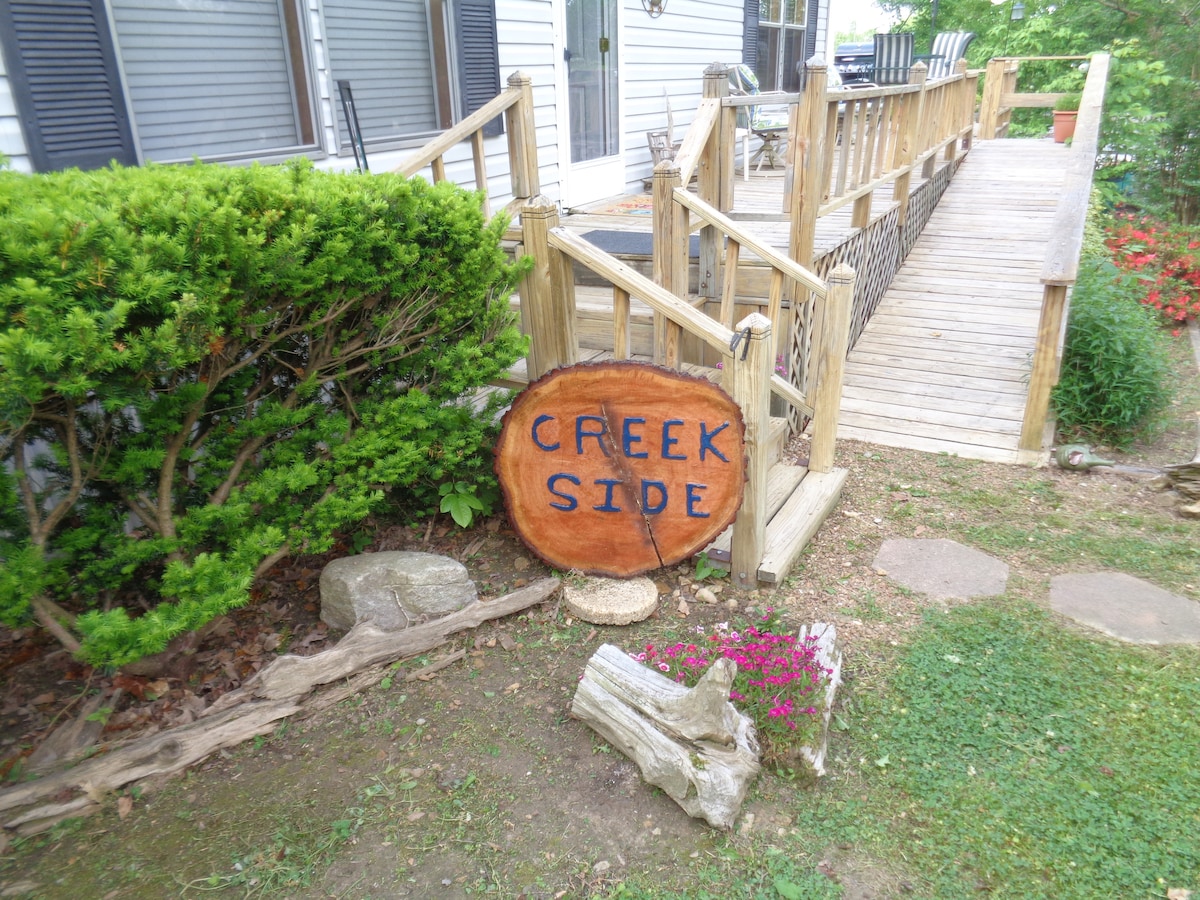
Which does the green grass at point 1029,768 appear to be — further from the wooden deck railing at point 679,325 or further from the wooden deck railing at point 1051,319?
the wooden deck railing at point 1051,319

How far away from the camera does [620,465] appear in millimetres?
3164

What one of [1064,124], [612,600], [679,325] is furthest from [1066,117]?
[612,600]

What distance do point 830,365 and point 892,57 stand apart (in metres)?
10.5

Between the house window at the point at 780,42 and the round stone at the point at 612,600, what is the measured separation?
9854 mm

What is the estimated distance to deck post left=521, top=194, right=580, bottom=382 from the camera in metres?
3.20

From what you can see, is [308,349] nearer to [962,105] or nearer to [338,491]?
[338,491]

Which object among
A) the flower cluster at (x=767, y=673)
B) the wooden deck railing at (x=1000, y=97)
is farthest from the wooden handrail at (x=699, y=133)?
the wooden deck railing at (x=1000, y=97)

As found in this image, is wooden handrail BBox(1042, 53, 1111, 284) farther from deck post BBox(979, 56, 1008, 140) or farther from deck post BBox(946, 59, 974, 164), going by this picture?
deck post BBox(979, 56, 1008, 140)

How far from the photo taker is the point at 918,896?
2.07 m

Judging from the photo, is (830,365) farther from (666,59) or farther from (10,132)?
(666,59)

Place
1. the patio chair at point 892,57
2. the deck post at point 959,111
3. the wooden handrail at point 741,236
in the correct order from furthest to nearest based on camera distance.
A: the patio chair at point 892,57 < the deck post at point 959,111 < the wooden handrail at point 741,236

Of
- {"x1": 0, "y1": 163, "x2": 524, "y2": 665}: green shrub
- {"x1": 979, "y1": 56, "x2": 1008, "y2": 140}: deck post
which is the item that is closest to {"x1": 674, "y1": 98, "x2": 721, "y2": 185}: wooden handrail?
{"x1": 0, "y1": 163, "x2": 524, "y2": 665}: green shrub

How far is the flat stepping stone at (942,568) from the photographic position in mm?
3430

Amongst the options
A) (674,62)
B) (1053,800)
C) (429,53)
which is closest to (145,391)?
(1053,800)
